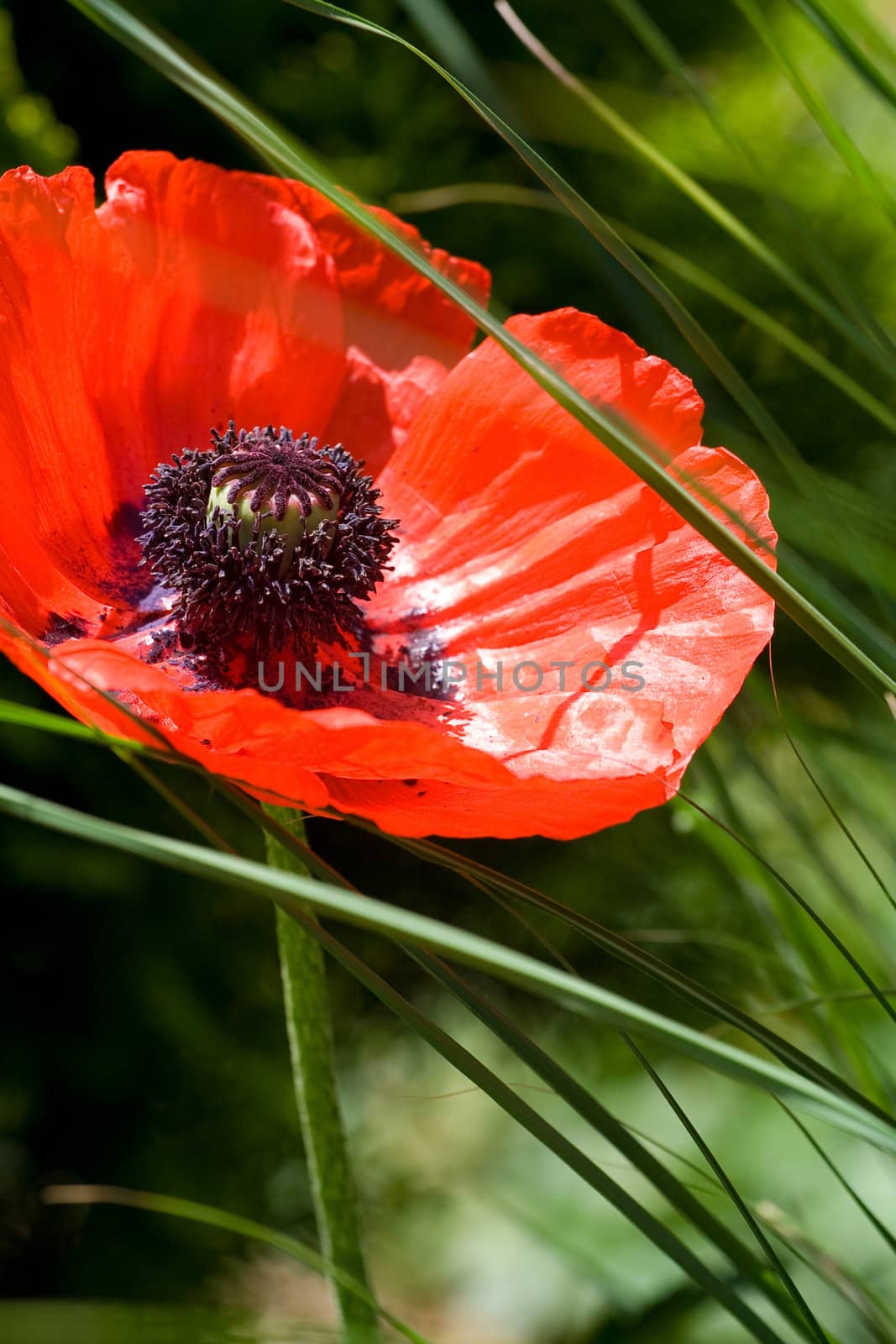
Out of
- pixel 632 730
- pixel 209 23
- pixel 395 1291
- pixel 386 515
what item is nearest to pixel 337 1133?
pixel 632 730

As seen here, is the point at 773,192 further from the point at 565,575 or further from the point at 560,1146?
the point at 560,1146

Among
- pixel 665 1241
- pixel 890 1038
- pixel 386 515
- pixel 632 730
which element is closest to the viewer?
pixel 665 1241

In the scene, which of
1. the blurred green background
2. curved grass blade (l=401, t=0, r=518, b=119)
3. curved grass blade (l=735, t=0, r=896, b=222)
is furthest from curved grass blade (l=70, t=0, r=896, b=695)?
the blurred green background

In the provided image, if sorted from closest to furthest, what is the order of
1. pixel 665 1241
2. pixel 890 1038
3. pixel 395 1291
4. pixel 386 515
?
pixel 665 1241 < pixel 386 515 < pixel 890 1038 < pixel 395 1291

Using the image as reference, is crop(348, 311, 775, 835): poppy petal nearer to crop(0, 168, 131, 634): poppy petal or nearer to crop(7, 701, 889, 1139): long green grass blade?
crop(7, 701, 889, 1139): long green grass blade

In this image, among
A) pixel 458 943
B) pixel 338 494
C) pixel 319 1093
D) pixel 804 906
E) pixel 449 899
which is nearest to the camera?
pixel 458 943

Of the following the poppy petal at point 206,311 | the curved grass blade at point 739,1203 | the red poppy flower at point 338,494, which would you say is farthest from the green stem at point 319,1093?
the poppy petal at point 206,311

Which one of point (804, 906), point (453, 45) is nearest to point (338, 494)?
point (453, 45)

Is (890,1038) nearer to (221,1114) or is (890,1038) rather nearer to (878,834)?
(878,834)
